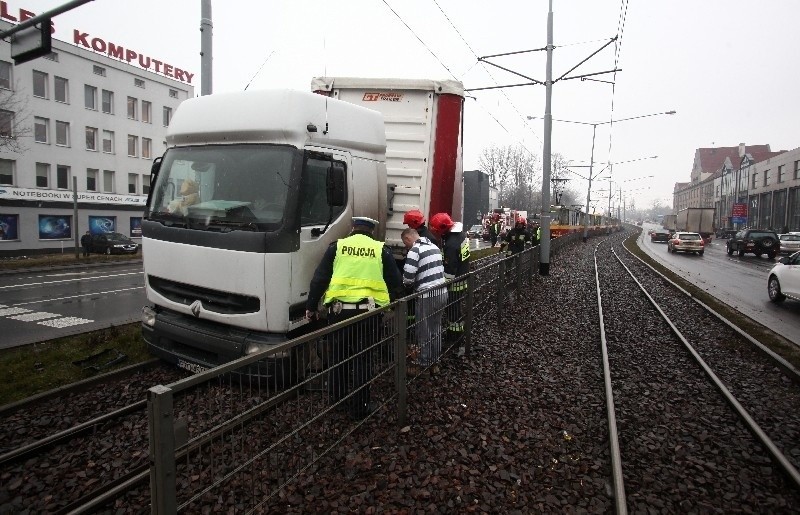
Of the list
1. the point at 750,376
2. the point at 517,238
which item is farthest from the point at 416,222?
the point at 517,238

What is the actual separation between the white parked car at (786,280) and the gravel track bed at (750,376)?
8.61ft

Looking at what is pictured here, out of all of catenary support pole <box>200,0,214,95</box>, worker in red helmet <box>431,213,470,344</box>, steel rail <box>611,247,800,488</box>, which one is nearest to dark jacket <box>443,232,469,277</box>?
worker in red helmet <box>431,213,470,344</box>

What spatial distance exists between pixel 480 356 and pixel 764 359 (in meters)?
4.01

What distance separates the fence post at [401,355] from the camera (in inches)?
162

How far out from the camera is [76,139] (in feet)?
108

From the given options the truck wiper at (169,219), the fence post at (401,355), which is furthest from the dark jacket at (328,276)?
the truck wiper at (169,219)

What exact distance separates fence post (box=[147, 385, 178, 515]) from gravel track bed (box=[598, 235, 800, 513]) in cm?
288

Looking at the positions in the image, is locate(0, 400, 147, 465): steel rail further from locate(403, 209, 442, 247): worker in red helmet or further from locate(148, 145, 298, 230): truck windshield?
locate(403, 209, 442, 247): worker in red helmet

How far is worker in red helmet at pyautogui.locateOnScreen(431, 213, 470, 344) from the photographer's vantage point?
6059 millimetres

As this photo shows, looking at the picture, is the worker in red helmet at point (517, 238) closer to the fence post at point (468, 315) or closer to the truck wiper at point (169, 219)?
the fence post at point (468, 315)

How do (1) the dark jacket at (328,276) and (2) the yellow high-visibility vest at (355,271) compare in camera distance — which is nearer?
(2) the yellow high-visibility vest at (355,271)

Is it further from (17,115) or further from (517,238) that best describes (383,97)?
(17,115)

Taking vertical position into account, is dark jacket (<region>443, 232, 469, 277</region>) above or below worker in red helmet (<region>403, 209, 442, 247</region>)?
below

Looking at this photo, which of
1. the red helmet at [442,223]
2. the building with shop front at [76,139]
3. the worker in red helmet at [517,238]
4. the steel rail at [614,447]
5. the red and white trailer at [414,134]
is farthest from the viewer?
the building with shop front at [76,139]
